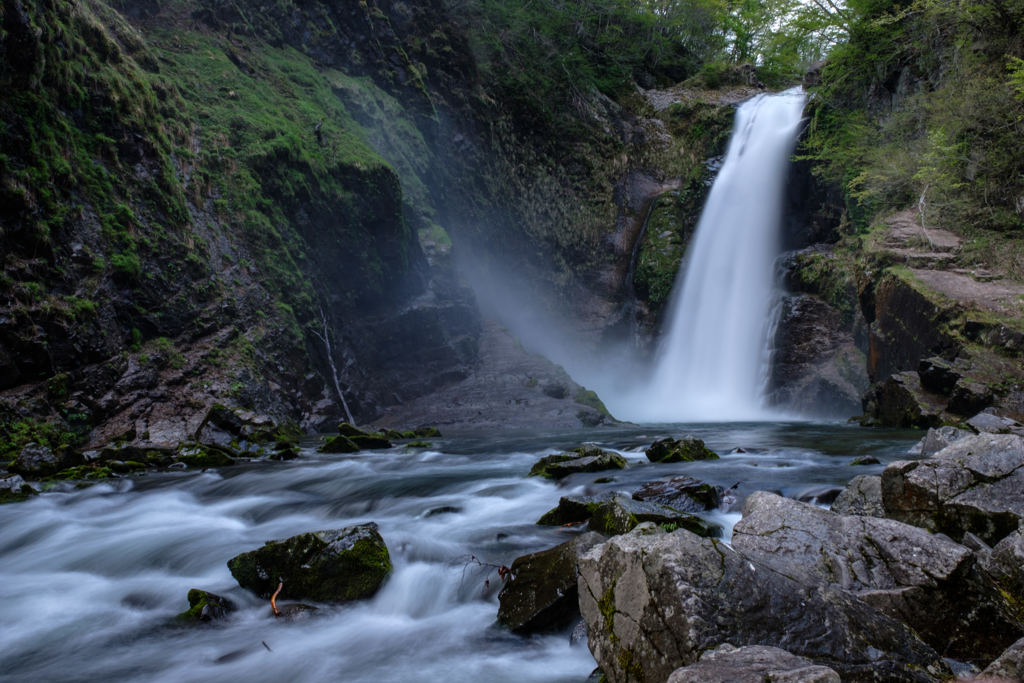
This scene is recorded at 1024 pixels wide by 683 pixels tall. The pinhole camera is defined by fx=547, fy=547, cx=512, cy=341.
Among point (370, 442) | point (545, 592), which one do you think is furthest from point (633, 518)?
point (370, 442)

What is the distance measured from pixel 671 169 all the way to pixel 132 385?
23.9 meters

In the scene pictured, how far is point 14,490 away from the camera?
6.72 m

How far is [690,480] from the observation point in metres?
5.83

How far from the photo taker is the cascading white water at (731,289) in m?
20.8

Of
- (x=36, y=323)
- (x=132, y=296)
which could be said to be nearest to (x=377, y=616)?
(x=36, y=323)

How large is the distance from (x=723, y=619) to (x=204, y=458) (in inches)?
367

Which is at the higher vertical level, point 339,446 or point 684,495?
point 684,495

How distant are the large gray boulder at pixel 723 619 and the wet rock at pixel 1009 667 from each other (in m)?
0.20

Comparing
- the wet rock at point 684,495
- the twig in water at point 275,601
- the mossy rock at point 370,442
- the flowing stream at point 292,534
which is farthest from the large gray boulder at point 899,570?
the mossy rock at point 370,442

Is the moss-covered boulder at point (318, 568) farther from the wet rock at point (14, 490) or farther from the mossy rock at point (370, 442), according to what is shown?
the mossy rock at point (370, 442)

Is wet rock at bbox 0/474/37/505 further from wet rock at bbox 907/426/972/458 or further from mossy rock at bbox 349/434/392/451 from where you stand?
wet rock at bbox 907/426/972/458

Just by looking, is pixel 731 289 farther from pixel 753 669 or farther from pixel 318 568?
pixel 753 669

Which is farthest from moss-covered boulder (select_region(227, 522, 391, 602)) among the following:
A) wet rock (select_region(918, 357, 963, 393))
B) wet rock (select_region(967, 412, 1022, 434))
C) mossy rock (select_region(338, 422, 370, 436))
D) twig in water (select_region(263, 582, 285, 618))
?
wet rock (select_region(918, 357, 963, 393))

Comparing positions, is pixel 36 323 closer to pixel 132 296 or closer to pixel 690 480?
pixel 132 296
